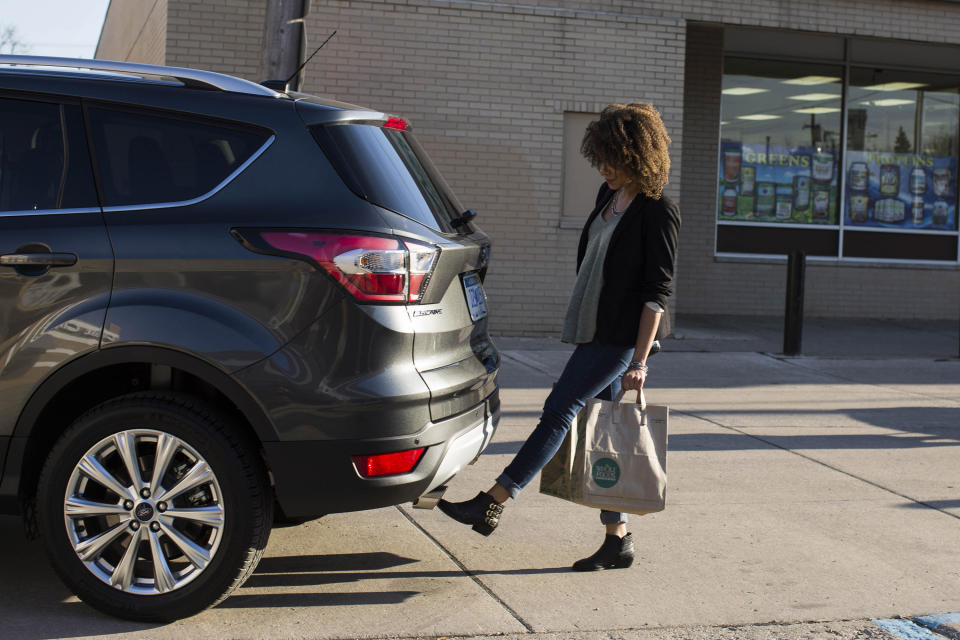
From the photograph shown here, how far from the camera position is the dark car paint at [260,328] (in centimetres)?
371

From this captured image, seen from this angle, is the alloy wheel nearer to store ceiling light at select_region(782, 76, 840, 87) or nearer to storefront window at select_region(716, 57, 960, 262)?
storefront window at select_region(716, 57, 960, 262)

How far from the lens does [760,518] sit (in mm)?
5469

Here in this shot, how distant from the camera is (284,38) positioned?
887cm

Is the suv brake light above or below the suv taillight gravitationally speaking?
below

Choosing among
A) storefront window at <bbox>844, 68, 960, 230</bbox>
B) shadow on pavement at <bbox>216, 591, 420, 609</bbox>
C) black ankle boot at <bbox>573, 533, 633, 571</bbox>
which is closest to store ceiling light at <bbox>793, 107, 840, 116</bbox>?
storefront window at <bbox>844, 68, 960, 230</bbox>

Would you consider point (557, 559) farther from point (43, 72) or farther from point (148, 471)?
point (43, 72)

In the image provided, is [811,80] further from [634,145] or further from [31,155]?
[31,155]

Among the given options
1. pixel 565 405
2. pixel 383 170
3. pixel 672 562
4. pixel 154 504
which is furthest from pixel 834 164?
pixel 154 504

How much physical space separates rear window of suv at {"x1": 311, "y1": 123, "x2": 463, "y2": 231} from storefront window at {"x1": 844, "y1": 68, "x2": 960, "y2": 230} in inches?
475

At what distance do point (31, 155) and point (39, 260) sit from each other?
0.44 m

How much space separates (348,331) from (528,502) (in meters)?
2.27

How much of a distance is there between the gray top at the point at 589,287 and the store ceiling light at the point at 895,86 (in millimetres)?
12053

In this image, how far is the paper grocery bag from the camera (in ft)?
14.2

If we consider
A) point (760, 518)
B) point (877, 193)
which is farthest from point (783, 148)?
point (760, 518)
